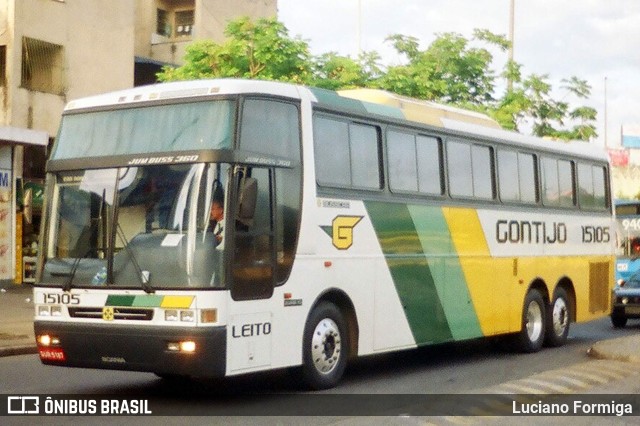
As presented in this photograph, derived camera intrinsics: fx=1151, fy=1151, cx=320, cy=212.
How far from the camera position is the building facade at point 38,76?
32.5 meters

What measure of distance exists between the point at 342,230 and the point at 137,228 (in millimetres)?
2743

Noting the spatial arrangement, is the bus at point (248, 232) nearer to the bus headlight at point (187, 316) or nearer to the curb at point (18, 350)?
the bus headlight at point (187, 316)

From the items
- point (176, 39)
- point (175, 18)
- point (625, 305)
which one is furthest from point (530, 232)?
point (175, 18)

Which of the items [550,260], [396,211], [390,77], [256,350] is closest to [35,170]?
[390,77]

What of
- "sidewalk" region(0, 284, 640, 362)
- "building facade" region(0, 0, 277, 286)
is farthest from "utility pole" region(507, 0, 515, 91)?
"sidewalk" region(0, 284, 640, 362)

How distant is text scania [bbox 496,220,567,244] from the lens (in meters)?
17.2

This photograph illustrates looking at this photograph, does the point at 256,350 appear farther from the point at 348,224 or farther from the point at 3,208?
the point at 3,208

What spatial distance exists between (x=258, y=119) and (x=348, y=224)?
6.75 feet

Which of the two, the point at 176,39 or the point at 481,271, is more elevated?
the point at 176,39

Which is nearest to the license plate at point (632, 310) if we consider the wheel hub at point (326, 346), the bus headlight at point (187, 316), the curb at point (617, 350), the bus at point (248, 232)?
the curb at point (617, 350)

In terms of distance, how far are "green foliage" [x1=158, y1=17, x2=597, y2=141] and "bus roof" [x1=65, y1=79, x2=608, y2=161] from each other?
40.9 ft

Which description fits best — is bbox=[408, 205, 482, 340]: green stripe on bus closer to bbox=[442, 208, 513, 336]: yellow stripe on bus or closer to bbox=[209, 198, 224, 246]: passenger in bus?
bbox=[442, 208, 513, 336]: yellow stripe on bus

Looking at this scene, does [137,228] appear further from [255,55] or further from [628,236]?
[628,236]

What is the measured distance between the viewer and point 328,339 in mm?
12984
